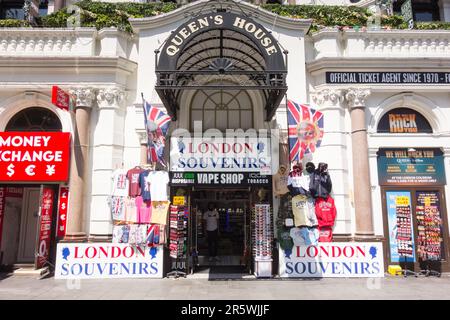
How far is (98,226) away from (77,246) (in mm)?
1012

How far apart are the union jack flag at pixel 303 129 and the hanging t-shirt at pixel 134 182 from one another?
4.61 m

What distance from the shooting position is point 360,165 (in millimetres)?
10578

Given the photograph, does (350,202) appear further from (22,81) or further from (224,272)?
(22,81)

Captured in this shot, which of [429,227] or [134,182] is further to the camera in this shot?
[429,227]

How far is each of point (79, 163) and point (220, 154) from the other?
442 centimetres

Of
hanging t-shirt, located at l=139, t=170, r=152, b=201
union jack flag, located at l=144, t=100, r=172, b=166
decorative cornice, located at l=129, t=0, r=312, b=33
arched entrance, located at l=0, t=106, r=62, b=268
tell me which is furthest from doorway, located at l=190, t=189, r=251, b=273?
decorative cornice, located at l=129, t=0, r=312, b=33

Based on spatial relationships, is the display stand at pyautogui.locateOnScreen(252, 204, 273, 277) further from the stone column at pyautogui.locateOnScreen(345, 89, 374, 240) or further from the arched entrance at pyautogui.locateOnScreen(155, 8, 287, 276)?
the stone column at pyautogui.locateOnScreen(345, 89, 374, 240)

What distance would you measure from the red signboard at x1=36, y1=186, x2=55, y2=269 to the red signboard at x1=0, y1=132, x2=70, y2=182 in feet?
1.68

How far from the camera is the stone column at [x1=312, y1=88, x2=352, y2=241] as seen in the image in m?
10.4

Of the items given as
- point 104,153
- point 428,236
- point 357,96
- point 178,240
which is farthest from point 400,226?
point 104,153

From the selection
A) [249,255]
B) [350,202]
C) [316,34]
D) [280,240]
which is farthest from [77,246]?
[316,34]

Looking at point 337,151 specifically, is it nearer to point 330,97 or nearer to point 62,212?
point 330,97

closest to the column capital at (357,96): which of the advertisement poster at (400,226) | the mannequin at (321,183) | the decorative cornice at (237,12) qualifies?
the mannequin at (321,183)
